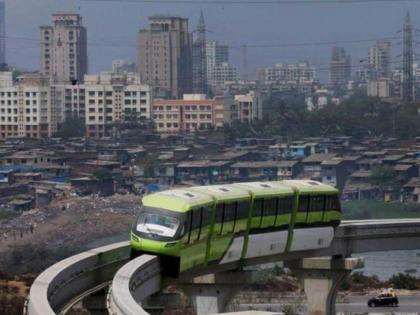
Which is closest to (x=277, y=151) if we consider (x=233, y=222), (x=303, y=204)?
(x=303, y=204)

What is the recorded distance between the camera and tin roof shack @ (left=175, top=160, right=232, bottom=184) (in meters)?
46.8

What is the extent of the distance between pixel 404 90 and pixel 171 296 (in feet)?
168

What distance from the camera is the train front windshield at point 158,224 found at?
1139 cm

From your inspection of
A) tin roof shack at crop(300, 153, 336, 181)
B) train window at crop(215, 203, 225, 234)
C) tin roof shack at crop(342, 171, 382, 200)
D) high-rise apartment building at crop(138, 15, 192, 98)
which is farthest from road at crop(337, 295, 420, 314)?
high-rise apartment building at crop(138, 15, 192, 98)

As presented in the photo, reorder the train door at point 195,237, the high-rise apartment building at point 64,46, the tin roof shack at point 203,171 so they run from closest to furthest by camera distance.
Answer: the train door at point 195,237 < the tin roof shack at point 203,171 < the high-rise apartment building at point 64,46

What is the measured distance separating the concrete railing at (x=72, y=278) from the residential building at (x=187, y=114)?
43588 millimetres

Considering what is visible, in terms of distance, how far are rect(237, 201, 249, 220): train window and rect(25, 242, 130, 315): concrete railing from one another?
1032mm

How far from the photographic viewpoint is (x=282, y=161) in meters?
49.0

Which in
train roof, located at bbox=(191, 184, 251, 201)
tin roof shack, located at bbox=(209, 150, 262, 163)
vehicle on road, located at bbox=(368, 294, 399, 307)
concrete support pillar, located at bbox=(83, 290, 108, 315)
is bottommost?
tin roof shack, located at bbox=(209, 150, 262, 163)

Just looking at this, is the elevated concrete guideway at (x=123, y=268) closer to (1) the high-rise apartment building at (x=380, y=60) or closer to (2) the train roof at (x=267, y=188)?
(2) the train roof at (x=267, y=188)

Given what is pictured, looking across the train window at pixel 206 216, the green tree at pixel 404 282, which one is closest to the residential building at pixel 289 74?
the green tree at pixel 404 282

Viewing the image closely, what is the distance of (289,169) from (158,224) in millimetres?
36960

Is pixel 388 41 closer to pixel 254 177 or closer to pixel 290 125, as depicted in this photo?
pixel 290 125

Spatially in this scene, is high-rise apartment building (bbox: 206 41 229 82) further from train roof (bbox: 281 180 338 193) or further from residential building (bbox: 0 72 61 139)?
train roof (bbox: 281 180 338 193)
